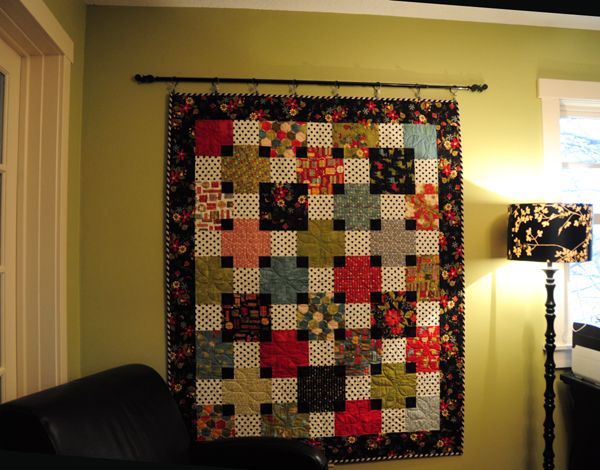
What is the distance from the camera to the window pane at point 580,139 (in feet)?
7.48

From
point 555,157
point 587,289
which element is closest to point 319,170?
point 555,157

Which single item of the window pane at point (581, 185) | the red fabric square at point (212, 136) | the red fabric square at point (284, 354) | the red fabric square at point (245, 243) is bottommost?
the red fabric square at point (284, 354)

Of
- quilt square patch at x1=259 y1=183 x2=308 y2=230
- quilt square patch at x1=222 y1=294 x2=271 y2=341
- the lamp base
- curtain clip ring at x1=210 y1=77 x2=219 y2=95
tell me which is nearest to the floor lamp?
the lamp base

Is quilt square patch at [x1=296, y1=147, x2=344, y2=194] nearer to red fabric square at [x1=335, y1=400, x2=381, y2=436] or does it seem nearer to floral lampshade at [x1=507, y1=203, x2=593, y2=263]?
floral lampshade at [x1=507, y1=203, x2=593, y2=263]

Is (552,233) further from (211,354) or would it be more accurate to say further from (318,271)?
(211,354)

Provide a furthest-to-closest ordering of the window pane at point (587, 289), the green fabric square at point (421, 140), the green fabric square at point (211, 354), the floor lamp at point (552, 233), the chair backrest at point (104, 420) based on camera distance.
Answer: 1. the window pane at point (587, 289)
2. the green fabric square at point (421, 140)
3. the green fabric square at point (211, 354)
4. the floor lamp at point (552, 233)
5. the chair backrest at point (104, 420)

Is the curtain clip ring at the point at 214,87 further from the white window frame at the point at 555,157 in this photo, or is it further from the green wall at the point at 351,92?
the white window frame at the point at 555,157

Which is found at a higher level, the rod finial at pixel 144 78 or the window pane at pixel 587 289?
the rod finial at pixel 144 78

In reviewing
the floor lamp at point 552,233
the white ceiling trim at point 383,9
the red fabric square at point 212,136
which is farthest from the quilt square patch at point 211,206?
the floor lamp at point 552,233

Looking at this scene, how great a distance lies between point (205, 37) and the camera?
6.50ft

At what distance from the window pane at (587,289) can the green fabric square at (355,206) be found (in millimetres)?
1223

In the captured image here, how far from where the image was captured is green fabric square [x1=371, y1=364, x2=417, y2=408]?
199 cm

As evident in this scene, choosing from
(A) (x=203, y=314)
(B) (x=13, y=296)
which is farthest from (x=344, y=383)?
(B) (x=13, y=296)

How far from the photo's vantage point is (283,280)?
1.97 m
